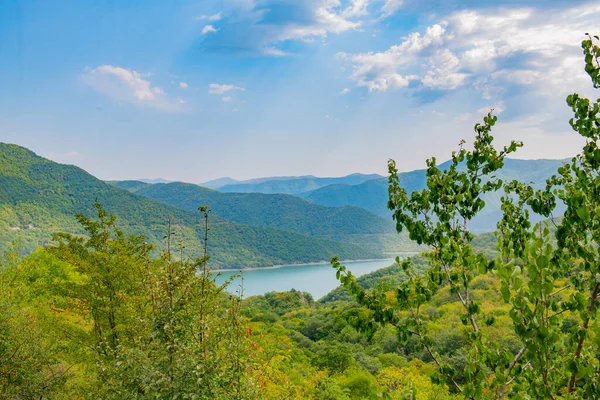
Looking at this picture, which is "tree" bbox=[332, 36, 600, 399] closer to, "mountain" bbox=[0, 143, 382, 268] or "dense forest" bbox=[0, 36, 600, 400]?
"dense forest" bbox=[0, 36, 600, 400]

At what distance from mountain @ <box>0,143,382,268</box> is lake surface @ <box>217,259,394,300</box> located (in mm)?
8556

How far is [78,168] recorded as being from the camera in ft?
502

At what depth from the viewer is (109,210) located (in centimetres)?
13250

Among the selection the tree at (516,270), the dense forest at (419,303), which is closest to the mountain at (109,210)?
the dense forest at (419,303)

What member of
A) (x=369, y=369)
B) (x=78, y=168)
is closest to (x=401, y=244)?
(x=78, y=168)

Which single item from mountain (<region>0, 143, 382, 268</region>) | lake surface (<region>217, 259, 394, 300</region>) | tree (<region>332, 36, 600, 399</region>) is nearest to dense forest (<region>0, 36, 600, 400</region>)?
tree (<region>332, 36, 600, 399</region>)

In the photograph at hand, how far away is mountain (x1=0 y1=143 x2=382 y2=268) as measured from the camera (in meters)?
108

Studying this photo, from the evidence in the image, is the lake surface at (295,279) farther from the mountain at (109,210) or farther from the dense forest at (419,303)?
the dense forest at (419,303)

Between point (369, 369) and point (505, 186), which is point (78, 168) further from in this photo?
point (505, 186)

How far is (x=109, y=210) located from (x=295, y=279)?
217 feet

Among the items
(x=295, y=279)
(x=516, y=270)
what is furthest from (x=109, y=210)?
(x=516, y=270)

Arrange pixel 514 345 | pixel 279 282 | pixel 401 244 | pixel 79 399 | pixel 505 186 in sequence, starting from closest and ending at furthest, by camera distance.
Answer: pixel 505 186 → pixel 79 399 → pixel 514 345 → pixel 279 282 → pixel 401 244

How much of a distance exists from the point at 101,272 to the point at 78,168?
162 meters

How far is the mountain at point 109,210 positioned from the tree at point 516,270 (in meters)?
102
